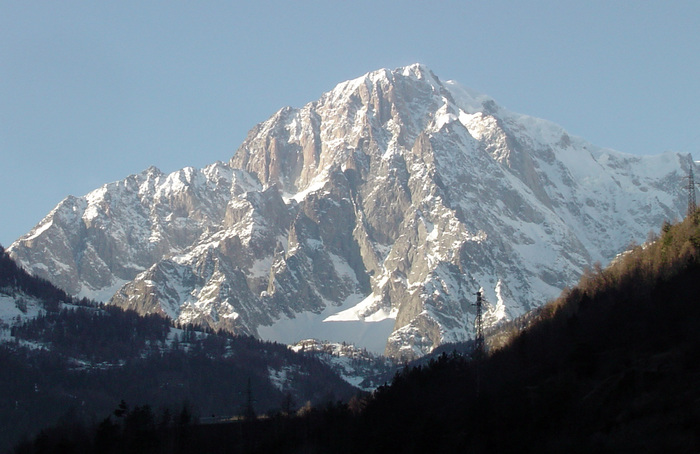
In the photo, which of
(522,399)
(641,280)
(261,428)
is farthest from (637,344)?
(261,428)

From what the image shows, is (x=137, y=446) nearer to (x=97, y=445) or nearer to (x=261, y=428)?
(x=97, y=445)

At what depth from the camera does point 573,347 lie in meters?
108

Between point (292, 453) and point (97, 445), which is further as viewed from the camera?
point (97, 445)

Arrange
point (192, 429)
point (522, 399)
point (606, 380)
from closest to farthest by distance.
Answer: point (606, 380)
point (522, 399)
point (192, 429)

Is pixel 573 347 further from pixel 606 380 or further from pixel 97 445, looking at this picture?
pixel 97 445

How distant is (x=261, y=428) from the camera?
474 ft

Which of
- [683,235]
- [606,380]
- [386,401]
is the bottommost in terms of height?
[606,380]

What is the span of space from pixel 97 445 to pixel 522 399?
5690 centimetres

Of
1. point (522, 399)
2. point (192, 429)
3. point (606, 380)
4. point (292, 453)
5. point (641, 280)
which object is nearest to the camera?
point (606, 380)

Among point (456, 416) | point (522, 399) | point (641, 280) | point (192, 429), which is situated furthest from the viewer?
point (192, 429)

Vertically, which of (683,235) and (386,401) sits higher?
(683,235)

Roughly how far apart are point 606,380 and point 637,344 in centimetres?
828

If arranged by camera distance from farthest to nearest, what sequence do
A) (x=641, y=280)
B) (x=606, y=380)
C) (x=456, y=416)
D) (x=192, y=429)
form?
(x=192, y=429), (x=641, y=280), (x=456, y=416), (x=606, y=380)

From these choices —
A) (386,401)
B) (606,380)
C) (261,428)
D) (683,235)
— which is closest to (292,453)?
(386,401)
